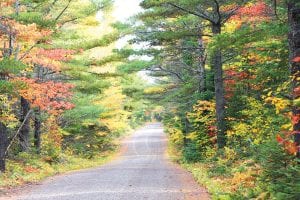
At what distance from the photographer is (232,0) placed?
16.5m

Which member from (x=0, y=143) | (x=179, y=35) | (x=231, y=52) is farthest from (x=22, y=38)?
(x=231, y=52)

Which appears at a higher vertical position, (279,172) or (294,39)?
(294,39)

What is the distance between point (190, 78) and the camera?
2683 cm

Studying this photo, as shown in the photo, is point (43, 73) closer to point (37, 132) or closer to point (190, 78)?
point (37, 132)

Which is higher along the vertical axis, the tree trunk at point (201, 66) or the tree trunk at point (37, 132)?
the tree trunk at point (201, 66)

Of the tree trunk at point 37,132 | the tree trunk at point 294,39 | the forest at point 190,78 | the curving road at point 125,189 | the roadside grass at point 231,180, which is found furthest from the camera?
the tree trunk at point 37,132

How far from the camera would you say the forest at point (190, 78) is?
36.9 ft

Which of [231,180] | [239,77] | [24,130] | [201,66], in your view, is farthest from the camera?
[201,66]

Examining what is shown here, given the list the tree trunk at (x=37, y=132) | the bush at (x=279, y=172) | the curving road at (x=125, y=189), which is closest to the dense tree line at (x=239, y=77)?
the bush at (x=279, y=172)

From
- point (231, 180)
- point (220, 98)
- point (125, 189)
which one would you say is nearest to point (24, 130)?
point (220, 98)

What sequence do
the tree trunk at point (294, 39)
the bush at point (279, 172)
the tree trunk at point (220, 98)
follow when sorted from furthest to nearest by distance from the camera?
the tree trunk at point (220, 98)
the tree trunk at point (294, 39)
the bush at point (279, 172)

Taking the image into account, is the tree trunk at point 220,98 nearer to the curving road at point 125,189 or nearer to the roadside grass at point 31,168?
the curving road at point 125,189

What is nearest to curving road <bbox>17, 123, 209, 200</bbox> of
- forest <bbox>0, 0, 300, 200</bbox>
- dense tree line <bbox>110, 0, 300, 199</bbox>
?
forest <bbox>0, 0, 300, 200</bbox>

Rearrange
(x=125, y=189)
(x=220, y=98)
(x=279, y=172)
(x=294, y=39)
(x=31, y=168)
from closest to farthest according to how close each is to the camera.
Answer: (x=279, y=172) < (x=294, y=39) < (x=125, y=189) < (x=220, y=98) < (x=31, y=168)
